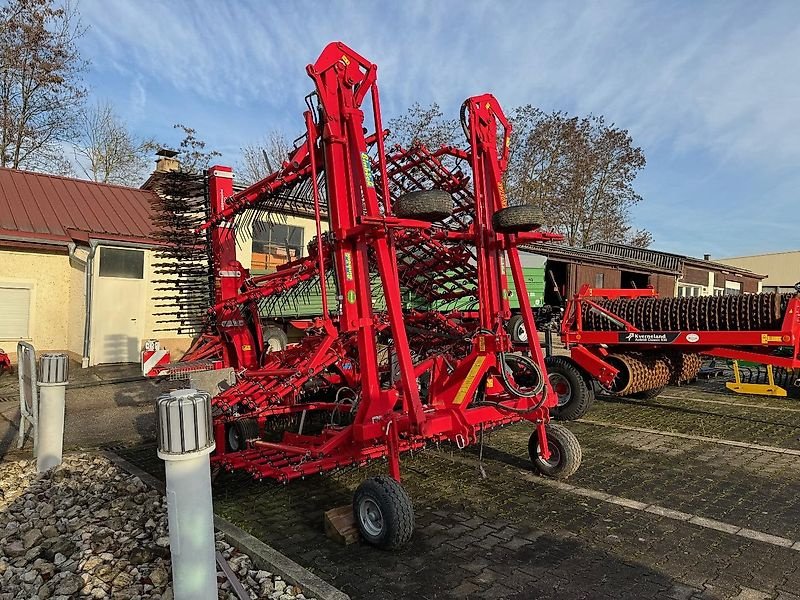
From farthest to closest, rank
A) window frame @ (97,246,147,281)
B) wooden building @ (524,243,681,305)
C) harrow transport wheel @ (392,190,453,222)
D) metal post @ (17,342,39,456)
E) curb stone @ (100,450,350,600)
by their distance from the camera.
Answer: wooden building @ (524,243,681,305), window frame @ (97,246,147,281), metal post @ (17,342,39,456), harrow transport wheel @ (392,190,453,222), curb stone @ (100,450,350,600)

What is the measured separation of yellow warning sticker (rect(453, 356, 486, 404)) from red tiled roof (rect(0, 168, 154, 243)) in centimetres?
990

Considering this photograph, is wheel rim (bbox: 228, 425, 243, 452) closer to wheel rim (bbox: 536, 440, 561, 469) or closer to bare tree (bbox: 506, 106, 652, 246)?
wheel rim (bbox: 536, 440, 561, 469)

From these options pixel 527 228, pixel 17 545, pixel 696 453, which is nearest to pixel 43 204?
pixel 17 545

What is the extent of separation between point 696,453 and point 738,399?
4061mm

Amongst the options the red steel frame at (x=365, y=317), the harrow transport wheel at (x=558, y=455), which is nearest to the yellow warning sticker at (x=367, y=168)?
the red steel frame at (x=365, y=317)

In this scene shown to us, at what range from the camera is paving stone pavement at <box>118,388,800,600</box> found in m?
3.30

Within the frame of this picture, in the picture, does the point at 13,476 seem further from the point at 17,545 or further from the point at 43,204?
the point at 43,204

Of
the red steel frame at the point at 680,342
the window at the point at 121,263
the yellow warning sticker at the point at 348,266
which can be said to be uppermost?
the window at the point at 121,263

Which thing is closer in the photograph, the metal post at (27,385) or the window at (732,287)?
the metal post at (27,385)

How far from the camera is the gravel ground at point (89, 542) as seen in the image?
3.21m

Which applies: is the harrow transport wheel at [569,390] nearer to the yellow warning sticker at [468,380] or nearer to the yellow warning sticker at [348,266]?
the yellow warning sticker at [468,380]

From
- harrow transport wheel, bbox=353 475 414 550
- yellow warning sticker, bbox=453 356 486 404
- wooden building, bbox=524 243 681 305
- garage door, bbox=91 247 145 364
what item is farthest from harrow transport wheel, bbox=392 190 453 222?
wooden building, bbox=524 243 681 305

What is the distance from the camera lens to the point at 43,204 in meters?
14.0

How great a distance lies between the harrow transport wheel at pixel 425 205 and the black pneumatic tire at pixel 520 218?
34.2 inches
